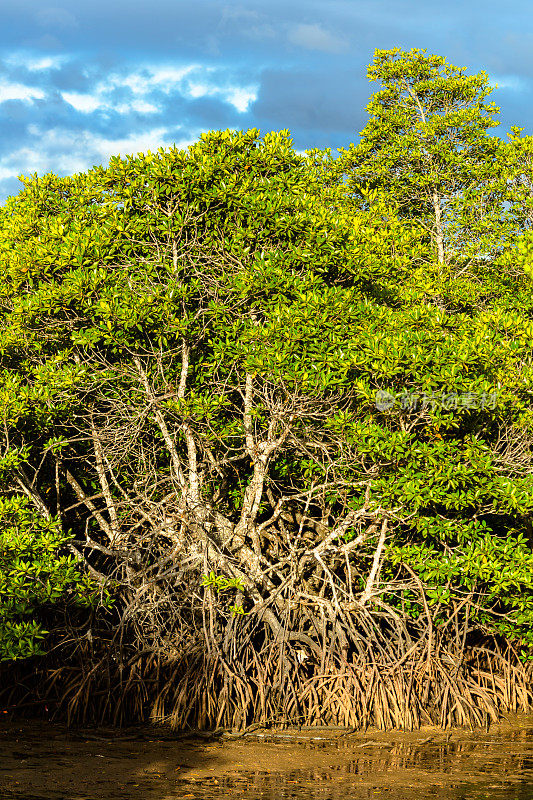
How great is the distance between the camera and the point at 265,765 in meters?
7.81

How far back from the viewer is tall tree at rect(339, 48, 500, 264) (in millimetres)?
15742

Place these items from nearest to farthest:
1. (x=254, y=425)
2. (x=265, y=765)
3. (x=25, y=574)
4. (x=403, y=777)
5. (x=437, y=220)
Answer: (x=403, y=777) < (x=265, y=765) < (x=25, y=574) < (x=254, y=425) < (x=437, y=220)

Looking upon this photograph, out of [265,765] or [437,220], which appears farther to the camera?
[437,220]

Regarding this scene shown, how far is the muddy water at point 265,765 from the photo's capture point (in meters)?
7.06

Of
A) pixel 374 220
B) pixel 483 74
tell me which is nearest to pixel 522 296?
pixel 374 220

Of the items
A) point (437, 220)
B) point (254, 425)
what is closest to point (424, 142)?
point (437, 220)

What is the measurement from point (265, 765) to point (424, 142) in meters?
11.5

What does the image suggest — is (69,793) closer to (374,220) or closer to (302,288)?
(302,288)

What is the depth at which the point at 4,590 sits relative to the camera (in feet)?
28.8

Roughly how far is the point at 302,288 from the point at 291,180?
50.0 inches

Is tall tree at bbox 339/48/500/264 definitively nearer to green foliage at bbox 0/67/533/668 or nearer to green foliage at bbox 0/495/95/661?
green foliage at bbox 0/67/533/668

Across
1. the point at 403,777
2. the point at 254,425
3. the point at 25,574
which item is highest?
the point at 254,425

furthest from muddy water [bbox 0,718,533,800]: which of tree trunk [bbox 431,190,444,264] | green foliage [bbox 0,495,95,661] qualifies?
tree trunk [bbox 431,190,444,264]

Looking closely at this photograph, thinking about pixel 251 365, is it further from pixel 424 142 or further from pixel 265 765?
pixel 424 142
